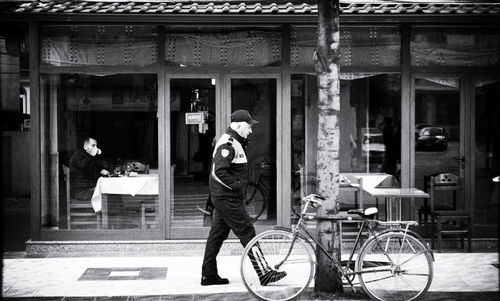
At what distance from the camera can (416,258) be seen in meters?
8.17

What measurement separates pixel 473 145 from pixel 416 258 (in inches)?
170

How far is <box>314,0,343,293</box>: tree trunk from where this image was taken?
8352mm

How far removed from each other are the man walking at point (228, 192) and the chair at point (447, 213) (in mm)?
3649

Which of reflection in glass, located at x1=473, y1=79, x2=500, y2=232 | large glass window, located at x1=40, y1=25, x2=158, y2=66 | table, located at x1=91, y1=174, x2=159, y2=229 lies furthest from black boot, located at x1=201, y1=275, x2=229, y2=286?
reflection in glass, located at x1=473, y1=79, x2=500, y2=232

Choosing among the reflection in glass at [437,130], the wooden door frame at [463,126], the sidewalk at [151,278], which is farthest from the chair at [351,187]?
the sidewalk at [151,278]

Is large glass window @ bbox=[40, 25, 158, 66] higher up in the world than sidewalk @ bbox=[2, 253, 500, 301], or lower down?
higher up

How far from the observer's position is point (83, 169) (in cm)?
1173

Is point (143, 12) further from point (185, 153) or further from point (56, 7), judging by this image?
point (185, 153)

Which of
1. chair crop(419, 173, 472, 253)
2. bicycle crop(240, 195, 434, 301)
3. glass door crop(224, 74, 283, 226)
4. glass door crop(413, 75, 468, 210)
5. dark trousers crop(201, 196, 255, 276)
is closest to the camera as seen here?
bicycle crop(240, 195, 434, 301)

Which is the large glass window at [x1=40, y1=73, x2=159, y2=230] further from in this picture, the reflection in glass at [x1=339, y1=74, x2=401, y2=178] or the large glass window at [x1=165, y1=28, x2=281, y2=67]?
the reflection in glass at [x1=339, y1=74, x2=401, y2=178]

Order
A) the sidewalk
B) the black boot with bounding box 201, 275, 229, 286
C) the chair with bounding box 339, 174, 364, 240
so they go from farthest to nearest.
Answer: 1. the chair with bounding box 339, 174, 364, 240
2. the black boot with bounding box 201, 275, 229, 286
3. the sidewalk

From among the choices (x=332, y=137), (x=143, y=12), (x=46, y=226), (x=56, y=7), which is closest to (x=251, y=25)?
(x=143, y=12)

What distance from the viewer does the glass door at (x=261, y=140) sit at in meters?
11.6

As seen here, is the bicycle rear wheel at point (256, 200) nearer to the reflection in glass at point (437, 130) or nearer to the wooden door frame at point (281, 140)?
the wooden door frame at point (281, 140)
